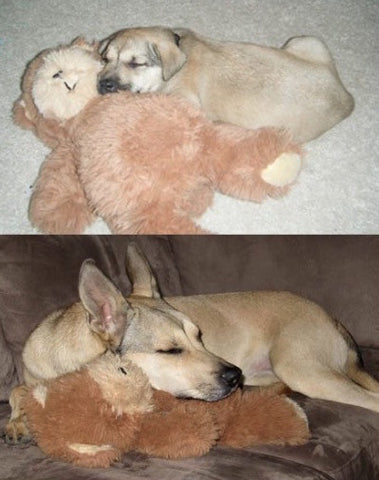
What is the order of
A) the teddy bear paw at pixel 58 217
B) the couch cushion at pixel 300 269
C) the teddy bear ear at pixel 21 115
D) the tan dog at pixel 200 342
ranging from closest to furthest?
the tan dog at pixel 200 342 → the teddy bear paw at pixel 58 217 → the teddy bear ear at pixel 21 115 → the couch cushion at pixel 300 269

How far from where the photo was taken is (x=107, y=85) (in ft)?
7.80

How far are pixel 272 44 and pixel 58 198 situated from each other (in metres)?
1.76

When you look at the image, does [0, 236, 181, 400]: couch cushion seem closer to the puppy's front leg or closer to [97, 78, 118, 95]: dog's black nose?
the puppy's front leg

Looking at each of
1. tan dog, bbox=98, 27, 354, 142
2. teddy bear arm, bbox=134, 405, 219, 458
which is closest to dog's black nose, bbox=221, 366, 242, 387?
teddy bear arm, bbox=134, 405, 219, 458

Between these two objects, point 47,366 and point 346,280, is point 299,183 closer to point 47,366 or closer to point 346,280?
point 346,280

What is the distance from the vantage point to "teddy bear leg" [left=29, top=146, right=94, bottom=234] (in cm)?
228

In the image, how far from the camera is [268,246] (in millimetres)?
2799

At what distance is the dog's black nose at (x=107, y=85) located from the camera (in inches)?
92.0

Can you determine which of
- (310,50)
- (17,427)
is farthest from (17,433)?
(310,50)

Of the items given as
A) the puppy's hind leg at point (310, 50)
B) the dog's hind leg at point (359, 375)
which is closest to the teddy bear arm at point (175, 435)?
the dog's hind leg at point (359, 375)

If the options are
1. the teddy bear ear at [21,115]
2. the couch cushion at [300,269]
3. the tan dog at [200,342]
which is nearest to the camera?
the tan dog at [200,342]

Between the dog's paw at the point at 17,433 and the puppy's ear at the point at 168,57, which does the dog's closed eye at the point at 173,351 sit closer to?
the dog's paw at the point at 17,433

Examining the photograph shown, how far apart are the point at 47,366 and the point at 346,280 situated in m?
1.57

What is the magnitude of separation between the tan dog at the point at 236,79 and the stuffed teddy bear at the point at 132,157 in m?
0.30
